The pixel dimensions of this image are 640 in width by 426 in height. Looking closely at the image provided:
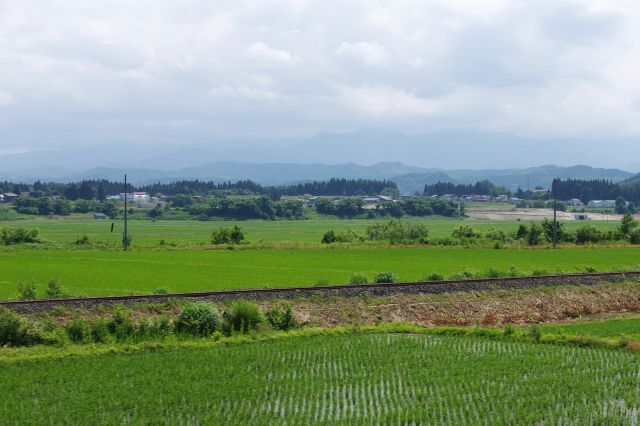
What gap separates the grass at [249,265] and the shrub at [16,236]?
24.0 ft

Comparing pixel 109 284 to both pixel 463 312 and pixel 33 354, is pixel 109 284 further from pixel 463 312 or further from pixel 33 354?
pixel 463 312

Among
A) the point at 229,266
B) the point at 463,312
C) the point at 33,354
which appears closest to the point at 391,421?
the point at 33,354

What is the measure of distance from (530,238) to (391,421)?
50.4 metres

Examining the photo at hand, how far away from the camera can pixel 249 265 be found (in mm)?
41938

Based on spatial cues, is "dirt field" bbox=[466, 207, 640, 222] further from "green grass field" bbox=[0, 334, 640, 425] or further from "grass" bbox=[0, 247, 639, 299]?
"green grass field" bbox=[0, 334, 640, 425]

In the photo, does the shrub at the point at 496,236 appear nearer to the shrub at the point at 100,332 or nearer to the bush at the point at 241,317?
the bush at the point at 241,317

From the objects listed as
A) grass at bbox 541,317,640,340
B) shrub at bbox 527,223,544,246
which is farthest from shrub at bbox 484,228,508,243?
grass at bbox 541,317,640,340

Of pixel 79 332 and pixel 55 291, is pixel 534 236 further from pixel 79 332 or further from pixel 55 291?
pixel 79 332

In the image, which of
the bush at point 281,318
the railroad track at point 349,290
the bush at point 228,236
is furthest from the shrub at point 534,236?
the bush at point 281,318

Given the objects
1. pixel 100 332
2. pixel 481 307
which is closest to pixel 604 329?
pixel 481 307

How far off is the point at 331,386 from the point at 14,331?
1005cm

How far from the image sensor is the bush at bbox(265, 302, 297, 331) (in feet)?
80.4

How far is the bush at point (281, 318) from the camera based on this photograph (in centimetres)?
2450

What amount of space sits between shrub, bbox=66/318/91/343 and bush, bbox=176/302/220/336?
2.69 m
